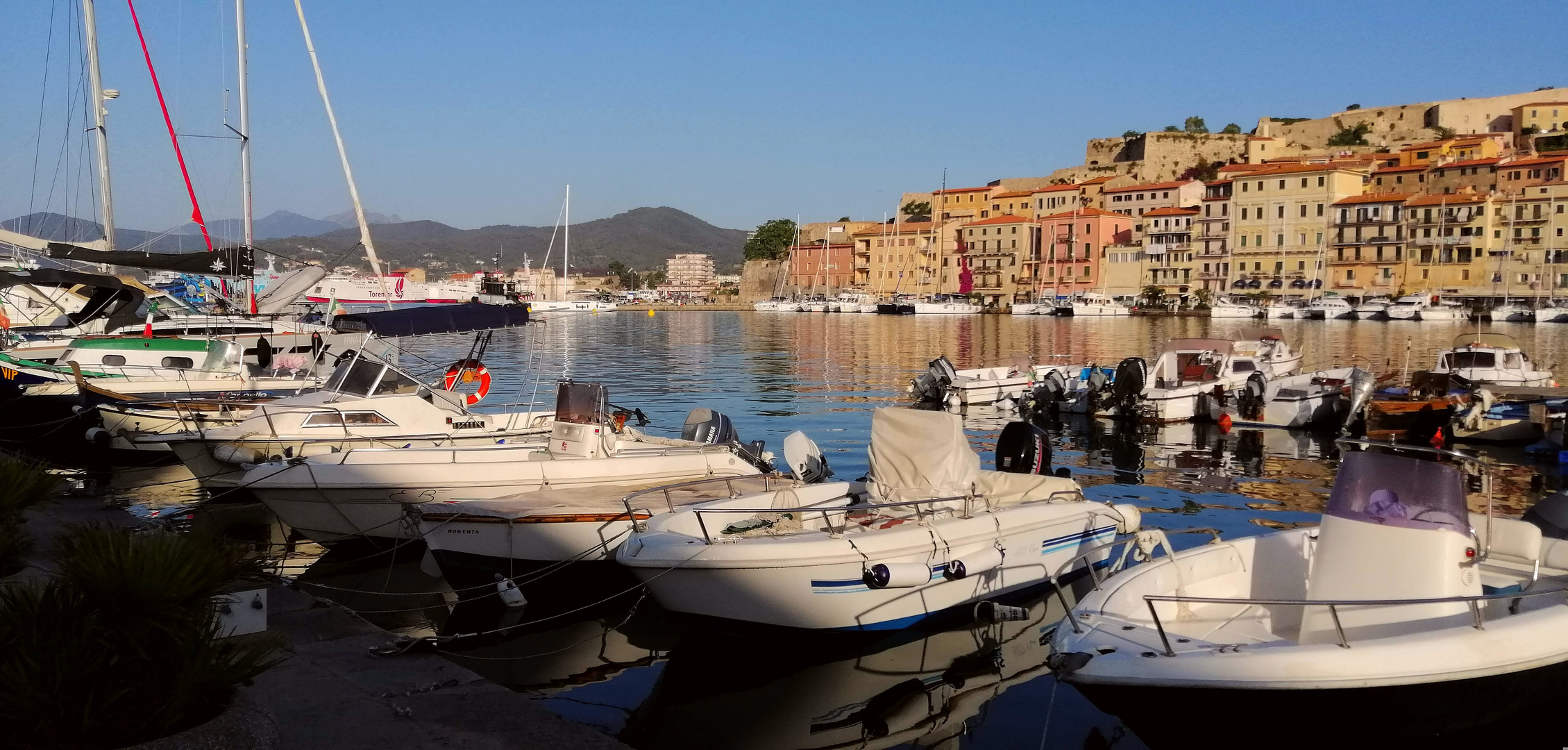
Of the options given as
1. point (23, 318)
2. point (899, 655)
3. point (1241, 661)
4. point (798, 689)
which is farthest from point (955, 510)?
point (23, 318)

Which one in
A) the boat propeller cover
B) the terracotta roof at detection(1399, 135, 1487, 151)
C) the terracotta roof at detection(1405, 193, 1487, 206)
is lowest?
the boat propeller cover

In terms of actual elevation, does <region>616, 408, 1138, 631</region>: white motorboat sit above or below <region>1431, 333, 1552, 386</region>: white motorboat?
below

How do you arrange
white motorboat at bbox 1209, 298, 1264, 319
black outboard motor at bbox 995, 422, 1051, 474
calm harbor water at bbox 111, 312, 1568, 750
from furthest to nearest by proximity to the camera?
white motorboat at bbox 1209, 298, 1264, 319
black outboard motor at bbox 995, 422, 1051, 474
calm harbor water at bbox 111, 312, 1568, 750

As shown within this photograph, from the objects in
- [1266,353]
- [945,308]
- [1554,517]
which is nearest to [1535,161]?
[945,308]

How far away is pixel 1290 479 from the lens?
21125 millimetres

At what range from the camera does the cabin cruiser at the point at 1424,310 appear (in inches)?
3733

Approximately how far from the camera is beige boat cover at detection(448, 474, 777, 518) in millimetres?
12227

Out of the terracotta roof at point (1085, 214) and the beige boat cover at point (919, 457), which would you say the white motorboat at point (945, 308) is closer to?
the terracotta roof at point (1085, 214)

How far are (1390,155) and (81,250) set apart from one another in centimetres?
13399

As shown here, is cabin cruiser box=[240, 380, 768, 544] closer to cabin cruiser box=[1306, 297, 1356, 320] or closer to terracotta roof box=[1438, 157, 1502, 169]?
cabin cruiser box=[1306, 297, 1356, 320]

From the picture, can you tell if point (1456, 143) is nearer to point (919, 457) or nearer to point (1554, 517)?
point (1554, 517)

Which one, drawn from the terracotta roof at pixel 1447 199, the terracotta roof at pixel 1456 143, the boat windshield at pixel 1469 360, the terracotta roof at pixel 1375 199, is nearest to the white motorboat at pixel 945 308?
the terracotta roof at pixel 1375 199

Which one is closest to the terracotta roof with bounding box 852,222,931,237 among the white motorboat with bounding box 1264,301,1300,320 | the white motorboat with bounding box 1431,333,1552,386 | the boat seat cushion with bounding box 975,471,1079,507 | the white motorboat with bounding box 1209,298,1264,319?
the white motorboat with bounding box 1209,298,1264,319

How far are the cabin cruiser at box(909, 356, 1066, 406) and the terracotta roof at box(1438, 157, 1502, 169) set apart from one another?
333ft
